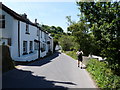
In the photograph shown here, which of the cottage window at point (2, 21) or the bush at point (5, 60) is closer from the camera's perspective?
the bush at point (5, 60)

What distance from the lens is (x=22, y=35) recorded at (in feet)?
71.2

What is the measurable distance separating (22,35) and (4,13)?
3.80m

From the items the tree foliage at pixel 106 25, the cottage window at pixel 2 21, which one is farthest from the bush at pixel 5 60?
the tree foliage at pixel 106 25

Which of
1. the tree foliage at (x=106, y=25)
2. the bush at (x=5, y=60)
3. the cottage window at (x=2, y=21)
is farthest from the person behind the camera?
the cottage window at (x=2, y=21)

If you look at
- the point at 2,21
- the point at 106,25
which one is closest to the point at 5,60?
the point at 2,21

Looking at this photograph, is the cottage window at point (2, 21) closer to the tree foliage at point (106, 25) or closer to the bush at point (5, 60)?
the bush at point (5, 60)

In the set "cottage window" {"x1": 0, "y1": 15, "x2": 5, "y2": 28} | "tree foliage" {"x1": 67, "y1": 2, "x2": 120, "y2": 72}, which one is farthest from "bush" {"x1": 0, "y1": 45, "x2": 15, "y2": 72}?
"tree foliage" {"x1": 67, "y1": 2, "x2": 120, "y2": 72}

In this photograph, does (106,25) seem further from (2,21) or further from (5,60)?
(2,21)

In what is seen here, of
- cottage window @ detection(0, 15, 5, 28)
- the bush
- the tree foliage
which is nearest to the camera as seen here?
the tree foliage

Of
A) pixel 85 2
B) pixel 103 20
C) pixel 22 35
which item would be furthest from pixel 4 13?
pixel 103 20

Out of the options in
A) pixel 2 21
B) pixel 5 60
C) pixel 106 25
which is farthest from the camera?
pixel 2 21

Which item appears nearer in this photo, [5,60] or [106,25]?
[106,25]

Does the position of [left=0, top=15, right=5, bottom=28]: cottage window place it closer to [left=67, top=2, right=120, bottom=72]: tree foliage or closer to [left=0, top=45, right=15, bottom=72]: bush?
[left=0, top=45, right=15, bottom=72]: bush

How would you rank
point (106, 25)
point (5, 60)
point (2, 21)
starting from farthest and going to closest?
1. point (2, 21)
2. point (5, 60)
3. point (106, 25)
